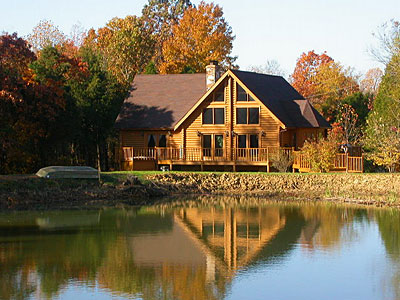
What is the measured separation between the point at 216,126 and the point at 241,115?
5.81ft

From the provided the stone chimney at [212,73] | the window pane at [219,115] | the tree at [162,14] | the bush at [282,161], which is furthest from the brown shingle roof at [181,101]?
the tree at [162,14]

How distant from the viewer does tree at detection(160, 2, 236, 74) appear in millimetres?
65312

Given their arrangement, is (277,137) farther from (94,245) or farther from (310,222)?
(94,245)

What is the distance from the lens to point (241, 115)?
145ft

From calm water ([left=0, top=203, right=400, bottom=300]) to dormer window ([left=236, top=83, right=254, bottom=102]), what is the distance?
1363 cm

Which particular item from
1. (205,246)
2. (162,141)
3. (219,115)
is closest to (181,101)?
(162,141)

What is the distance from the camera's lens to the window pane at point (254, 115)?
144ft

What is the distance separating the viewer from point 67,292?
16.8m

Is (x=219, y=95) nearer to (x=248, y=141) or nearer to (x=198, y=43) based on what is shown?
(x=248, y=141)

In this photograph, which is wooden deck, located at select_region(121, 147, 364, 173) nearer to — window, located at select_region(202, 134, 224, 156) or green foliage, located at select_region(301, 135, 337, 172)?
window, located at select_region(202, 134, 224, 156)

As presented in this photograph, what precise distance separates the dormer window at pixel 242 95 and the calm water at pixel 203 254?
1363cm

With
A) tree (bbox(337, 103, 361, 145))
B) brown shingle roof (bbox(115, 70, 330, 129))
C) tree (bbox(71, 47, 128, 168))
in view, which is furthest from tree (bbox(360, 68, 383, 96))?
tree (bbox(71, 47, 128, 168))

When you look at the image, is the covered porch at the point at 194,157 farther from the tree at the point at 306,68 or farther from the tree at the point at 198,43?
the tree at the point at 306,68

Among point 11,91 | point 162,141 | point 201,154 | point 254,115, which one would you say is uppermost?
point 11,91
